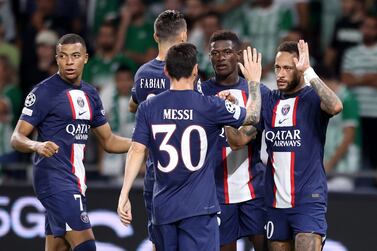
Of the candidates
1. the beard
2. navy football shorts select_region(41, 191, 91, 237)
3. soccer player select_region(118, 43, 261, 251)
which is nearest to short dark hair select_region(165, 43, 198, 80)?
soccer player select_region(118, 43, 261, 251)

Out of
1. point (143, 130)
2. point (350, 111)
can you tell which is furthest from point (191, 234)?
point (350, 111)

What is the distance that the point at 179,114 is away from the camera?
859 cm

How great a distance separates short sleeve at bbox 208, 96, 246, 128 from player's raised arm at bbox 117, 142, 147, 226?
0.64 meters

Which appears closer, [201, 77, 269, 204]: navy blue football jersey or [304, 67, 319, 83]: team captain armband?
[304, 67, 319, 83]: team captain armband

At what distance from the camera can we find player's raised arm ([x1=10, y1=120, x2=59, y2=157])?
8961mm

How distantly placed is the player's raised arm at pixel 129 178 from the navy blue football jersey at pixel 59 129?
100 centimetres

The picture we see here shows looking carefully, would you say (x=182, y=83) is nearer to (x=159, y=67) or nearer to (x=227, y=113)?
(x=227, y=113)

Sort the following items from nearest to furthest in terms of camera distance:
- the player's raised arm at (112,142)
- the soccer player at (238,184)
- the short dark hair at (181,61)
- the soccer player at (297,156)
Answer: the short dark hair at (181,61), the soccer player at (297,156), the soccer player at (238,184), the player's raised arm at (112,142)

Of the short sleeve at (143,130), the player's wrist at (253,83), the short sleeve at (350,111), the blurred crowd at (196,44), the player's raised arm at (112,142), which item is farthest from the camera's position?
the blurred crowd at (196,44)


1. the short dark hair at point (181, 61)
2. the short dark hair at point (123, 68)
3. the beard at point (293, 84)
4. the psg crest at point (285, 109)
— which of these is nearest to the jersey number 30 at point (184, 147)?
the short dark hair at point (181, 61)

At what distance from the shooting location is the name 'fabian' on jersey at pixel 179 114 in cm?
859

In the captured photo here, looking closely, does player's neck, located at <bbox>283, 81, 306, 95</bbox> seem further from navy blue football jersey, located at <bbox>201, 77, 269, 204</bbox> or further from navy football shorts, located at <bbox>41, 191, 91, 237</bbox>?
navy football shorts, located at <bbox>41, 191, 91, 237</bbox>

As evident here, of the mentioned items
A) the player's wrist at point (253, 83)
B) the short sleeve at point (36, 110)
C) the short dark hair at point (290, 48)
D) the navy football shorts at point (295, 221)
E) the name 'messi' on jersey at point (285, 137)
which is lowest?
the navy football shorts at point (295, 221)

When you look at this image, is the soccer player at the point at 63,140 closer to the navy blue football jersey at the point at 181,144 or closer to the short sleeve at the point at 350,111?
the navy blue football jersey at the point at 181,144
